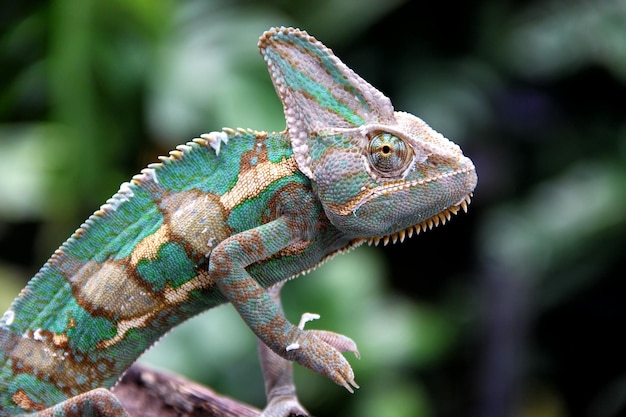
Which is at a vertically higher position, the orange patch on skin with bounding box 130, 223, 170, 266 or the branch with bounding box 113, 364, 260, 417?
the orange patch on skin with bounding box 130, 223, 170, 266

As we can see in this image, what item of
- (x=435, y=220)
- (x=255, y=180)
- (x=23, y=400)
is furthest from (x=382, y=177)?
(x=23, y=400)

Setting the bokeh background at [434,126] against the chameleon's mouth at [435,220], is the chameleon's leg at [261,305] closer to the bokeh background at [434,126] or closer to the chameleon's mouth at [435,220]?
the chameleon's mouth at [435,220]

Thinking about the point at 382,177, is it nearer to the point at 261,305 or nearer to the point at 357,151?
the point at 357,151

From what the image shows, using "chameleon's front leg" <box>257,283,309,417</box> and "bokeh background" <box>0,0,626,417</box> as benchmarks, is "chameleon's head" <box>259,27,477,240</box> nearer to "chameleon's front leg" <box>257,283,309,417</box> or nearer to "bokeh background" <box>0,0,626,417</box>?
"chameleon's front leg" <box>257,283,309,417</box>

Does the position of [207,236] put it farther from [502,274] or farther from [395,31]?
[395,31]

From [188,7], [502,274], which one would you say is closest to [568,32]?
[502,274]

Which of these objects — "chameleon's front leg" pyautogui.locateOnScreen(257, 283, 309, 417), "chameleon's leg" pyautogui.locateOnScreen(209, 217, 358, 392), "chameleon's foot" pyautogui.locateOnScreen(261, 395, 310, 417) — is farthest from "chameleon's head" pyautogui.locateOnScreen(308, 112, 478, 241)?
"chameleon's foot" pyautogui.locateOnScreen(261, 395, 310, 417)

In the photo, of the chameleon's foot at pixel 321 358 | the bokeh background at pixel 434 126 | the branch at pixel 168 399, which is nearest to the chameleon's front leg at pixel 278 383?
the branch at pixel 168 399
